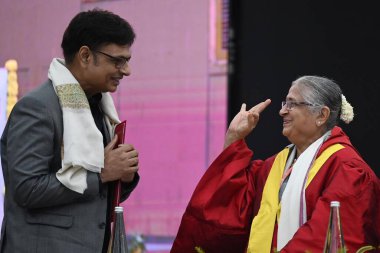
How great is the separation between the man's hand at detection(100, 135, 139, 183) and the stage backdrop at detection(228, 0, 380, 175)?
1.45 metres

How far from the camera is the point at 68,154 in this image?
243 cm

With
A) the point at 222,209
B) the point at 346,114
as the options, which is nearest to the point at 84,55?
the point at 222,209

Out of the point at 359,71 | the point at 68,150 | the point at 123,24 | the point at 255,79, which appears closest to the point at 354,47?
the point at 359,71

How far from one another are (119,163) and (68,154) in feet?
0.54

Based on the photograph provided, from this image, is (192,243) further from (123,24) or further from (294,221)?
(123,24)

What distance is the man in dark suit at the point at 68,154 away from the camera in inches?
94.6

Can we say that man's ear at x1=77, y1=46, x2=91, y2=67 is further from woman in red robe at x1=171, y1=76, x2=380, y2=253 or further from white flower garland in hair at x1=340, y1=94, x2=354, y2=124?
white flower garland in hair at x1=340, y1=94, x2=354, y2=124

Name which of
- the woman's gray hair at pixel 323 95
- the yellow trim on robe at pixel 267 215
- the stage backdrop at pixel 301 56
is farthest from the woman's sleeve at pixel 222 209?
the stage backdrop at pixel 301 56

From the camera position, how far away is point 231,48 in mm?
3918

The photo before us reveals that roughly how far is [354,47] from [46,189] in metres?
1.84

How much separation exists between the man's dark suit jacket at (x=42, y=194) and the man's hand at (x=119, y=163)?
0.04 meters

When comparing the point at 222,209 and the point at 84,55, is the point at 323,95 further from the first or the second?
the point at 84,55

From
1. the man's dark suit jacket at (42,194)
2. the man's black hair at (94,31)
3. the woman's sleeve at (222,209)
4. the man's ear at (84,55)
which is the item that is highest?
the man's black hair at (94,31)

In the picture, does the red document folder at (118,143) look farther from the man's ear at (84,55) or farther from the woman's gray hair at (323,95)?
the woman's gray hair at (323,95)
